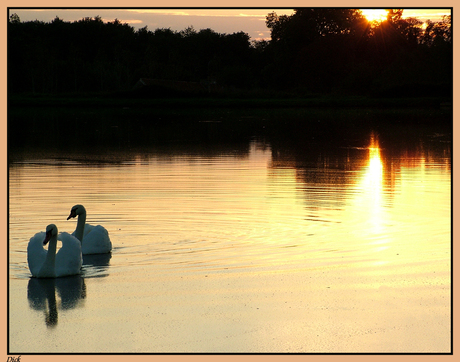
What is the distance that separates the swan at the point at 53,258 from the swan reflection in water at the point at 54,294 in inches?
3.3

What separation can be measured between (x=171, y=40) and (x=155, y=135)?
7367 cm

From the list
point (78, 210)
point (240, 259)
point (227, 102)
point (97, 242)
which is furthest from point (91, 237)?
point (227, 102)

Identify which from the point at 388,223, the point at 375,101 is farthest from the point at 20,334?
the point at 375,101

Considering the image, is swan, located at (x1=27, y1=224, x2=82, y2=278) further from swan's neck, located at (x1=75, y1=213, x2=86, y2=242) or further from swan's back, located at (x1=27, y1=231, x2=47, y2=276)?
swan's neck, located at (x1=75, y1=213, x2=86, y2=242)

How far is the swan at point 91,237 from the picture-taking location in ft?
32.3

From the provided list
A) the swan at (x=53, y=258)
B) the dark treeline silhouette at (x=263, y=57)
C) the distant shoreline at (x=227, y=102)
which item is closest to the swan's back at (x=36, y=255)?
the swan at (x=53, y=258)

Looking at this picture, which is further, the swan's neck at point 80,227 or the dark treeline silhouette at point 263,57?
the dark treeline silhouette at point 263,57

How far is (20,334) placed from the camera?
Result: 7.00 m

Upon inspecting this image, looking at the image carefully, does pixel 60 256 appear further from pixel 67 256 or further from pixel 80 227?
pixel 80 227

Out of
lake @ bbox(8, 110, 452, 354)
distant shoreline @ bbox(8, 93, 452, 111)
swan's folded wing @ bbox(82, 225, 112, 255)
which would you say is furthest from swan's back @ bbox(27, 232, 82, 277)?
distant shoreline @ bbox(8, 93, 452, 111)

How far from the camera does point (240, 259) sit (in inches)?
375

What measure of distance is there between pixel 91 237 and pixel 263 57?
9192 cm

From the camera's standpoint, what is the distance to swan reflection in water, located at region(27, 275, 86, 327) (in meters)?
7.77

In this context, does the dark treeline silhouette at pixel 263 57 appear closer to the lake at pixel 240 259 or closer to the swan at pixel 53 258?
the lake at pixel 240 259
